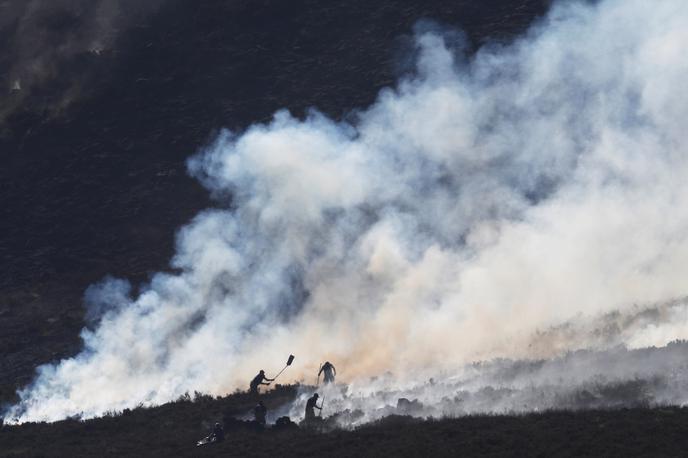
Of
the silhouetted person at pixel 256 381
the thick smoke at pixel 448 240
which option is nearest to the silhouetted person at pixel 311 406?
the thick smoke at pixel 448 240

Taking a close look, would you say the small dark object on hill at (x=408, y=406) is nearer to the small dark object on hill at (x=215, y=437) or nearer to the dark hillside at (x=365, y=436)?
the dark hillside at (x=365, y=436)

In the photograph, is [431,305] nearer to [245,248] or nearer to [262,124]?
[245,248]

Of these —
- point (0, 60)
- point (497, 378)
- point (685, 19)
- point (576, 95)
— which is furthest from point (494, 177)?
point (0, 60)

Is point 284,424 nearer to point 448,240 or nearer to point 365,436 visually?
point 365,436

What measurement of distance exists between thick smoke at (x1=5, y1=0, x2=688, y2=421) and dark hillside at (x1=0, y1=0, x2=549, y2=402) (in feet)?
15.4

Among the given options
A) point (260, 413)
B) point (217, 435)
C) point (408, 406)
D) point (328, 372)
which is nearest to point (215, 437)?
point (217, 435)

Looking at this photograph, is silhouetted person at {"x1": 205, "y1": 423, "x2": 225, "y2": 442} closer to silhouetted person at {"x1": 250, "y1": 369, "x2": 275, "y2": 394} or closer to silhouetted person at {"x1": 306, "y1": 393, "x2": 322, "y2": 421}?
silhouetted person at {"x1": 306, "y1": 393, "x2": 322, "y2": 421}

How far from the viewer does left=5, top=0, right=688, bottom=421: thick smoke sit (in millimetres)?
53062

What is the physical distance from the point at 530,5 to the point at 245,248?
32962mm

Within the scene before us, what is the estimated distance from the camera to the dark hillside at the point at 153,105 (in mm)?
78938

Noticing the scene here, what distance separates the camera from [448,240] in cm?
6394

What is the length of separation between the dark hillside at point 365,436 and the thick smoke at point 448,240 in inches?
132

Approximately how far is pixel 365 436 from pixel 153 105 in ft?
177

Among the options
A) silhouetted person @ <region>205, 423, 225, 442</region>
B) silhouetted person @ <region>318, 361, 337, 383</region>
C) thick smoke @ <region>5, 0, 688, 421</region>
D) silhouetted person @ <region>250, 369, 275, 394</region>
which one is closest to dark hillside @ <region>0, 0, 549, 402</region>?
thick smoke @ <region>5, 0, 688, 421</region>
